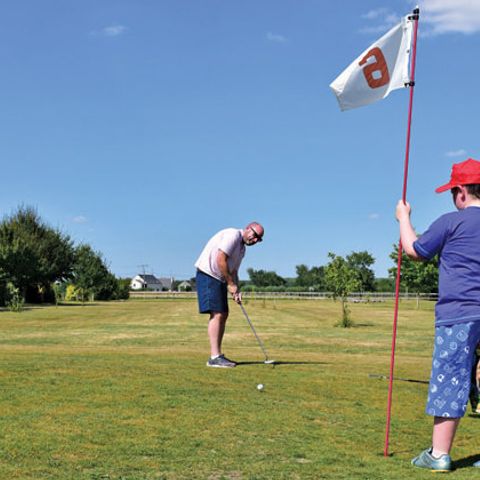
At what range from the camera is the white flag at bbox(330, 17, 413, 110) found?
6.48 meters

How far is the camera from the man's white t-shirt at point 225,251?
32.8ft

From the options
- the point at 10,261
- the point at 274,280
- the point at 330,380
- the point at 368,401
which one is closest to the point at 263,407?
the point at 368,401

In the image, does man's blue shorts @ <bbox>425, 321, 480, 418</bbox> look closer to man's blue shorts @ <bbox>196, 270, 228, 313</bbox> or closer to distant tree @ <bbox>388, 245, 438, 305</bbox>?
man's blue shorts @ <bbox>196, 270, 228, 313</bbox>

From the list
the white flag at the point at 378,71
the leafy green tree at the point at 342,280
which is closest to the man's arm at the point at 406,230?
the white flag at the point at 378,71

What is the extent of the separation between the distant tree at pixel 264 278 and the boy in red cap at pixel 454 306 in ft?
579

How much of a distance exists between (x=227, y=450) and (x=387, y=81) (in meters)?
3.72

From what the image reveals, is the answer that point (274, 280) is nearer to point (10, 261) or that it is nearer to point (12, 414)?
point (10, 261)

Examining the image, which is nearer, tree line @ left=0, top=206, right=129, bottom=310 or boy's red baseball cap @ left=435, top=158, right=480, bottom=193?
boy's red baseball cap @ left=435, top=158, right=480, bottom=193

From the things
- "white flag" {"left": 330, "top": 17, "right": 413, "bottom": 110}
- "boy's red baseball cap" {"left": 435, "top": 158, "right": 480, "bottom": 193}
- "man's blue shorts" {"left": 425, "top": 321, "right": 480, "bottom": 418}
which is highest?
"white flag" {"left": 330, "top": 17, "right": 413, "bottom": 110}

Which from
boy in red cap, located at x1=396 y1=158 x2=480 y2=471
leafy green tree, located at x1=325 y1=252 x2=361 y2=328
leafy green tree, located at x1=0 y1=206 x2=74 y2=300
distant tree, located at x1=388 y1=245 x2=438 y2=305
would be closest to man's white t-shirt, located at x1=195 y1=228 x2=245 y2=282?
boy in red cap, located at x1=396 y1=158 x2=480 y2=471

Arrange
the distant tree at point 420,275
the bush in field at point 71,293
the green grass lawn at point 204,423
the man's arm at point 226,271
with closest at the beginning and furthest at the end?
the green grass lawn at point 204,423
the man's arm at point 226,271
the distant tree at point 420,275
the bush in field at point 71,293

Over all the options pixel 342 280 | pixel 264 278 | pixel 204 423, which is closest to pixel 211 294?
pixel 204 423

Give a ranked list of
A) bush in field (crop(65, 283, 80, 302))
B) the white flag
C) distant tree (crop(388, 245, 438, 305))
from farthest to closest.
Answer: bush in field (crop(65, 283, 80, 302)) → distant tree (crop(388, 245, 438, 305)) → the white flag

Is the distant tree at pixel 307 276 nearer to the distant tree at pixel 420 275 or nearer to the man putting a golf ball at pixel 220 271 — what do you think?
the distant tree at pixel 420 275
